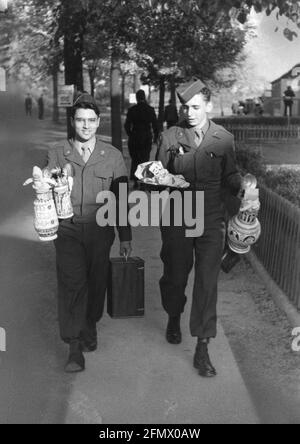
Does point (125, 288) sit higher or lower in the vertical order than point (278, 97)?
higher

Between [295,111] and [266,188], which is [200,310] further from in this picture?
[295,111]

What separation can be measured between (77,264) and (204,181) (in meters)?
1.00

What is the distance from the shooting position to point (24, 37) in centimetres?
2803

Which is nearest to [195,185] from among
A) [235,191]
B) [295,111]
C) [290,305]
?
[235,191]

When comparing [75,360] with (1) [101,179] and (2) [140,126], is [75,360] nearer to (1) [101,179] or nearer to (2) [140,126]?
(1) [101,179]

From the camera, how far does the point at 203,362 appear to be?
5102 millimetres

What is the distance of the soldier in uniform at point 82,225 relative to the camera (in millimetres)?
4973

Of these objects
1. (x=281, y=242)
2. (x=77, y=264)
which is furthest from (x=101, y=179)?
(x=281, y=242)

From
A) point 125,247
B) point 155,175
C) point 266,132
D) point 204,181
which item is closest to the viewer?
point 155,175

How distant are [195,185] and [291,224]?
74.9 inches

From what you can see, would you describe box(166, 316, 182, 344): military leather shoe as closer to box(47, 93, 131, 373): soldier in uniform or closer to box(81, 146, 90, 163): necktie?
box(47, 93, 131, 373): soldier in uniform

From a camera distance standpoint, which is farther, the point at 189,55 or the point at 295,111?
the point at 295,111

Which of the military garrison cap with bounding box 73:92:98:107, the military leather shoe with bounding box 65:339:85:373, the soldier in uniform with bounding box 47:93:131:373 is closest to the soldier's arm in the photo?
the soldier in uniform with bounding box 47:93:131:373

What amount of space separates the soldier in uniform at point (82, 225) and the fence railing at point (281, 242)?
1886 mm
